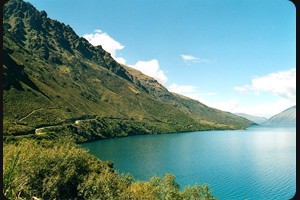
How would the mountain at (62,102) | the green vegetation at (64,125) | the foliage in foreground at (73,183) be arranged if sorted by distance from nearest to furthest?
the foliage in foreground at (73,183) < the green vegetation at (64,125) < the mountain at (62,102)

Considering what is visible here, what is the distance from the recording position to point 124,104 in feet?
567

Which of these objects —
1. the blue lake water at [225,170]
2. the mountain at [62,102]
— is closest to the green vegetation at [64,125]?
the mountain at [62,102]

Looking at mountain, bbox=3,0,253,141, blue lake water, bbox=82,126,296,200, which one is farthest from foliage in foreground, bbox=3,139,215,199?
mountain, bbox=3,0,253,141

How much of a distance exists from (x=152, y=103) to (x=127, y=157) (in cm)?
13095

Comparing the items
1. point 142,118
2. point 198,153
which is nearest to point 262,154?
Result: point 198,153

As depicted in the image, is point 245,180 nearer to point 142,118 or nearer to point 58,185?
point 58,185

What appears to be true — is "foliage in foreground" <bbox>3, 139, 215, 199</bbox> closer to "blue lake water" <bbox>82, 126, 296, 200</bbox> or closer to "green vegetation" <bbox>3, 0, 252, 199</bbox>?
"green vegetation" <bbox>3, 0, 252, 199</bbox>

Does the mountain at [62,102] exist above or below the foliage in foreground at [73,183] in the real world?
above

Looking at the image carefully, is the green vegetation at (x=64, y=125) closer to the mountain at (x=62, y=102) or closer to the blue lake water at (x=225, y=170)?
the mountain at (x=62, y=102)

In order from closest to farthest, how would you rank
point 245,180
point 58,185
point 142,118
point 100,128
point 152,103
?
point 58,185 → point 245,180 → point 100,128 → point 142,118 → point 152,103

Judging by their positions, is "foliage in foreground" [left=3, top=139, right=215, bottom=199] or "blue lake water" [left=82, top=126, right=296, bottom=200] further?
"blue lake water" [left=82, top=126, right=296, bottom=200]

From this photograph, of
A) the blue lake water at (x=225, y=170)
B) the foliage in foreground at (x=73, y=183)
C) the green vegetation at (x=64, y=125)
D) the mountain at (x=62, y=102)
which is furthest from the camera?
the mountain at (x=62, y=102)

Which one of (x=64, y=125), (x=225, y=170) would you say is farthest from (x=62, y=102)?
(x=225, y=170)

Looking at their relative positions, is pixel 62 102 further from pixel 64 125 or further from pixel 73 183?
pixel 73 183
